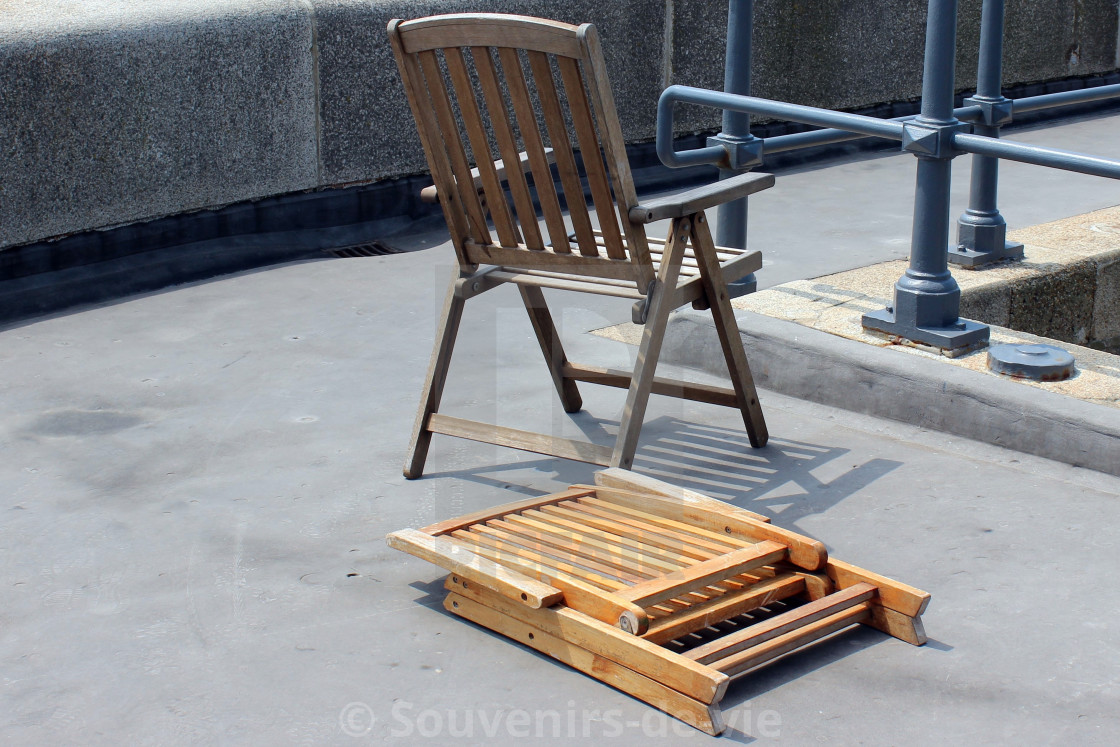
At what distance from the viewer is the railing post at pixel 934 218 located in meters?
3.62

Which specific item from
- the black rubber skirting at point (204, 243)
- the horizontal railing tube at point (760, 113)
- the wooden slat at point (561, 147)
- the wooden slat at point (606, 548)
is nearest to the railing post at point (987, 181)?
the horizontal railing tube at point (760, 113)

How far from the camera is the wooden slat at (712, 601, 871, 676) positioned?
225 cm

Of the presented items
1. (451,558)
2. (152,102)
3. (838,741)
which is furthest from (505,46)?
(152,102)

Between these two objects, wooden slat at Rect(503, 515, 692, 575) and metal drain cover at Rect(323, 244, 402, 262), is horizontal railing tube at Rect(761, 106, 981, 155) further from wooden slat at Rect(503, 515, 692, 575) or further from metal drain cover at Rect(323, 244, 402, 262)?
metal drain cover at Rect(323, 244, 402, 262)

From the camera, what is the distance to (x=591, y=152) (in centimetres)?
283

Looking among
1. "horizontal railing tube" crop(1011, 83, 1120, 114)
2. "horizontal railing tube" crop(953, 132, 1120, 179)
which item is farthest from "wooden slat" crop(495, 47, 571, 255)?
"horizontal railing tube" crop(1011, 83, 1120, 114)

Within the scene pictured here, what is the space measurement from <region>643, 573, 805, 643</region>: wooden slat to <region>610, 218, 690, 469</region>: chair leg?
0.54 m

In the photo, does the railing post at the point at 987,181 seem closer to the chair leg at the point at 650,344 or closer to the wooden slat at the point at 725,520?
the chair leg at the point at 650,344

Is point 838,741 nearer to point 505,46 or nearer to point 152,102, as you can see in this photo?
point 505,46

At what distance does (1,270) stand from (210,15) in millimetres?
1270

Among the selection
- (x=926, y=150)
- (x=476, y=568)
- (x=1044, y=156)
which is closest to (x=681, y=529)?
(x=476, y=568)

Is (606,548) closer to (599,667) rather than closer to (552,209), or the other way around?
(599,667)

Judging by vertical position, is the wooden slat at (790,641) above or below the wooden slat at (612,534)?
below

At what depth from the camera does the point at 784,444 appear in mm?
3445
